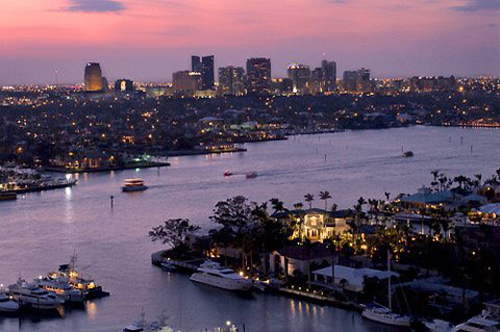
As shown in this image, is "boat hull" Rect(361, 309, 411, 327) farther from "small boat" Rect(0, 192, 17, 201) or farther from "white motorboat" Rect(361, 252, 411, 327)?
"small boat" Rect(0, 192, 17, 201)

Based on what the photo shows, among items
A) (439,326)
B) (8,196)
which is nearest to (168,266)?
(439,326)

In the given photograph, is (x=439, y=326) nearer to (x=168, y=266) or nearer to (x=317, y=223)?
(x=168, y=266)

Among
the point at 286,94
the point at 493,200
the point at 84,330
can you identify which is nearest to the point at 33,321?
the point at 84,330

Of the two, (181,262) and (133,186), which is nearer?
(181,262)

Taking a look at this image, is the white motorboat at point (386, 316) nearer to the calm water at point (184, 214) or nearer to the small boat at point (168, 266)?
the calm water at point (184, 214)

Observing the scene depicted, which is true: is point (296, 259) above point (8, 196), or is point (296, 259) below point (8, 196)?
above

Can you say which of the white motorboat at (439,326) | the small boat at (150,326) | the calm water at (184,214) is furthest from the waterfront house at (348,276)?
the small boat at (150,326)

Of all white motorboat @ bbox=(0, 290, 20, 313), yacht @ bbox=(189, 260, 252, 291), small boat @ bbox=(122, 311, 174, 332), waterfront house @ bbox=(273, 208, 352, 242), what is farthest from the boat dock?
small boat @ bbox=(122, 311, 174, 332)
